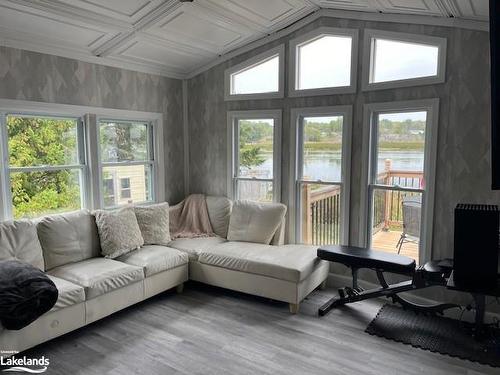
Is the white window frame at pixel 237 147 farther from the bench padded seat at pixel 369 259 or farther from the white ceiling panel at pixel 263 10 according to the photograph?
the bench padded seat at pixel 369 259

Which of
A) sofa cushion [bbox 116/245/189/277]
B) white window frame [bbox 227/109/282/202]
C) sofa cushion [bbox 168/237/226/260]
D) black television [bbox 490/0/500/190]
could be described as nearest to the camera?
black television [bbox 490/0/500/190]

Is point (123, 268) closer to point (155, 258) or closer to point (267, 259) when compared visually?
point (155, 258)

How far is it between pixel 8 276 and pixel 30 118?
5.43 ft

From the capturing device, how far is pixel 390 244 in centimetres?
382

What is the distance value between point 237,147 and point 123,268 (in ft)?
6.97

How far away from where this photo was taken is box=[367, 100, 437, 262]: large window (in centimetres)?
344

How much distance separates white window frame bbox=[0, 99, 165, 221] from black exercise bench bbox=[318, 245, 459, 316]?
243cm

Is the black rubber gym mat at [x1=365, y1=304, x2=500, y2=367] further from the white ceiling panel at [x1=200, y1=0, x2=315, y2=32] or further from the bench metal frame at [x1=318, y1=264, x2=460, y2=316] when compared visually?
the white ceiling panel at [x1=200, y1=0, x2=315, y2=32]

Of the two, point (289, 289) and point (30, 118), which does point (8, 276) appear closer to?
point (30, 118)

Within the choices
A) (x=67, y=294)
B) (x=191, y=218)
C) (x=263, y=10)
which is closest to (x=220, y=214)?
(x=191, y=218)

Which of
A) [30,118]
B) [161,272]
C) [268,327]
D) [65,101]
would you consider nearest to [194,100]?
[65,101]

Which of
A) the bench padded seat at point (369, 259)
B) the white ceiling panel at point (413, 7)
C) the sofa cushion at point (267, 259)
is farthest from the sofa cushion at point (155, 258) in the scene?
the white ceiling panel at point (413, 7)

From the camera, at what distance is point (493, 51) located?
190 centimetres

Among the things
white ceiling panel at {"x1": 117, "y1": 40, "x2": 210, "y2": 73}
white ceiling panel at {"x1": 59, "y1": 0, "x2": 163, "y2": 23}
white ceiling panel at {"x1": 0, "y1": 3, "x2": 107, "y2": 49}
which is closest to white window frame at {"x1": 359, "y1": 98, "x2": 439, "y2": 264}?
white ceiling panel at {"x1": 117, "y1": 40, "x2": 210, "y2": 73}
